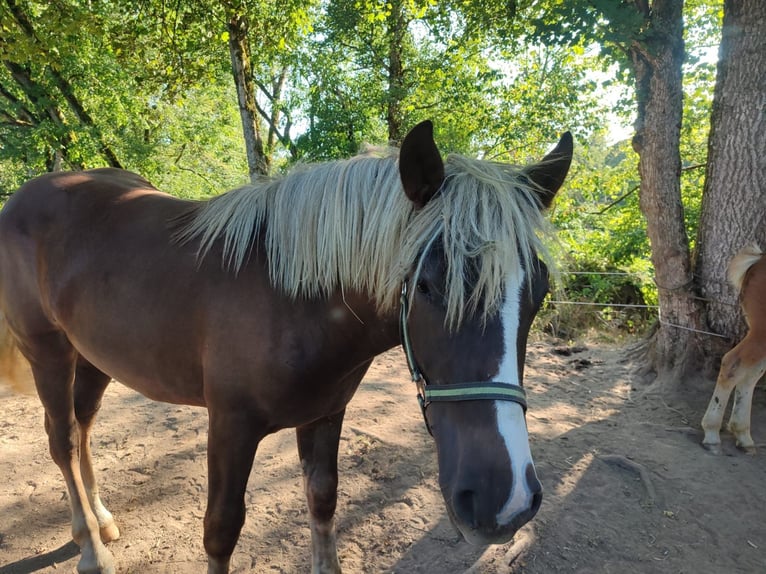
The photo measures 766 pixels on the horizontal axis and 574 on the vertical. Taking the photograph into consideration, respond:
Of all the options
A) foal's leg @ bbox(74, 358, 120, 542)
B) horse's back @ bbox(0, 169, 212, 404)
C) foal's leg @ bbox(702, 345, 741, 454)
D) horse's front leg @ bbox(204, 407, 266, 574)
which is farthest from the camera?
foal's leg @ bbox(702, 345, 741, 454)

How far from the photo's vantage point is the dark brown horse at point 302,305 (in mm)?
1144

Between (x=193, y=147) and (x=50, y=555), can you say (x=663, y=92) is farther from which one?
(x=193, y=147)

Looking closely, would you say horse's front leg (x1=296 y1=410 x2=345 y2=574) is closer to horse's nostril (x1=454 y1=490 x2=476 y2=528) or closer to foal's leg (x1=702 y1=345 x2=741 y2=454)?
horse's nostril (x1=454 y1=490 x2=476 y2=528)

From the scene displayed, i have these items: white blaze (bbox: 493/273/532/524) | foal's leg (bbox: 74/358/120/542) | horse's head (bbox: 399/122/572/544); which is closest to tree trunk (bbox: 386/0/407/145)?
foal's leg (bbox: 74/358/120/542)

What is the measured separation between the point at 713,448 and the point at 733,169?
244 cm

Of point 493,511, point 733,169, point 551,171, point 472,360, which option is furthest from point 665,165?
point 493,511

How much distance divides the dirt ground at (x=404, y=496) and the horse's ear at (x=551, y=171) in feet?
6.46

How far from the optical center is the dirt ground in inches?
94.0

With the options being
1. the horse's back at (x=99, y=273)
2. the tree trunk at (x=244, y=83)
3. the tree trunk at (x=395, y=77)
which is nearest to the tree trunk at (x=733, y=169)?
the horse's back at (x=99, y=273)

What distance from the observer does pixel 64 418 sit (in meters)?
2.37

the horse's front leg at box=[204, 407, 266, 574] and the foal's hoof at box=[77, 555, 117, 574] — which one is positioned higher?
the horse's front leg at box=[204, 407, 266, 574]

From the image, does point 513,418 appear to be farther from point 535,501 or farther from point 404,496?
point 404,496

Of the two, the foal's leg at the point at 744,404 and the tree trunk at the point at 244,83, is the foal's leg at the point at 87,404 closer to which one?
the tree trunk at the point at 244,83

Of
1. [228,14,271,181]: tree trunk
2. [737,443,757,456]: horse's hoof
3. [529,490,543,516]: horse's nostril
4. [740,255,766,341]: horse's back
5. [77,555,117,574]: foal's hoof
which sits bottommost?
[737,443,757,456]: horse's hoof
